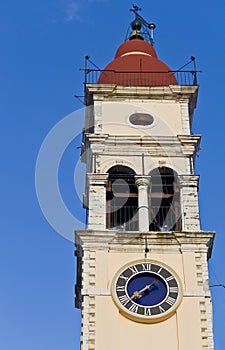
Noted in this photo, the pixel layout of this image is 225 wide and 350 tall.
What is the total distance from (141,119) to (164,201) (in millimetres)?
3148

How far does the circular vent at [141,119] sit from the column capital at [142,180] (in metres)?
2.44

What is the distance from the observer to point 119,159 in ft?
90.3

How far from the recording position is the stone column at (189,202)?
2575cm

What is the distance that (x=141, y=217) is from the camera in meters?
26.0

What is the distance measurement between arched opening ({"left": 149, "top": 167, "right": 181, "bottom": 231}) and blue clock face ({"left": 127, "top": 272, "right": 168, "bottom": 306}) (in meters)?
2.13

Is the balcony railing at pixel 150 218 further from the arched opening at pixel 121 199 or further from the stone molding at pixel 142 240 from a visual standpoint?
the stone molding at pixel 142 240

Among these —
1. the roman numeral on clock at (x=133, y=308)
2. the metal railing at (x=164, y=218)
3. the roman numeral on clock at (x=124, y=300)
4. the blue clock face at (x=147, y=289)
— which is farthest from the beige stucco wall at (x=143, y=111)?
the roman numeral on clock at (x=133, y=308)

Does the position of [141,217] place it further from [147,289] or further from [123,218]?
[147,289]

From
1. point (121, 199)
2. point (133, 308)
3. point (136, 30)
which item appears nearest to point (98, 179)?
point (121, 199)

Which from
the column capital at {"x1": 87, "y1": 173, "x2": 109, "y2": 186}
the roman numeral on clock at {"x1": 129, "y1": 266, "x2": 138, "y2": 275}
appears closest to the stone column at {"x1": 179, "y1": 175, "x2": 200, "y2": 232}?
the roman numeral on clock at {"x1": 129, "y1": 266, "x2": 138, "y2": 275}

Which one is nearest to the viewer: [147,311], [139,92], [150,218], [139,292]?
[147,311]

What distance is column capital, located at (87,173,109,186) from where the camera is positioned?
26781 mm

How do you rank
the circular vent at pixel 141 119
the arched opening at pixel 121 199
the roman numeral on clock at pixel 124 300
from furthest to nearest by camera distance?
1. the circular vent at pixel 141 119
2. the arched opening at pixel 121 199
3. the roman numeral on clock at pixel 124 300

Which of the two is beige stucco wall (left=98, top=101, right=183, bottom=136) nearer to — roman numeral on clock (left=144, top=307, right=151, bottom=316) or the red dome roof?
the red dome roof
